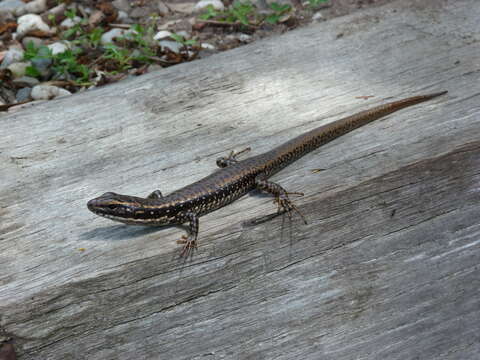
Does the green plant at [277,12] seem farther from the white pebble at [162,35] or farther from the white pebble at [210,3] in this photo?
the white pebble at [162,35]

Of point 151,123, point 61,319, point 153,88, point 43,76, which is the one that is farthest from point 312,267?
point 43,76

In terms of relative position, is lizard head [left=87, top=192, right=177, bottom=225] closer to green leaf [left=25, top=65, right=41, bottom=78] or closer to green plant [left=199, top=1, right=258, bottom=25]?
green leaf [left=25, top=65, right=41, bottom=78]

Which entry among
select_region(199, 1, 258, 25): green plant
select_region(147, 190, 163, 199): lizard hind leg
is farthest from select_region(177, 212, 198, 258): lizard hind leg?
select_region(199, 1, 258, 25): green plant

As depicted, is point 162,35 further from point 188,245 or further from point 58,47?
point 188,245

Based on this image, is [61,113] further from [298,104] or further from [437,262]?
[437,262]

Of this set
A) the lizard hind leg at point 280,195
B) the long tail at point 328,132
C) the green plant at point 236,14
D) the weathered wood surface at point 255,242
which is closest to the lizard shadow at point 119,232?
the weathered wood surface at point 255,242

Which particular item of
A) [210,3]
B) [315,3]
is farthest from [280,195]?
[210,3]
